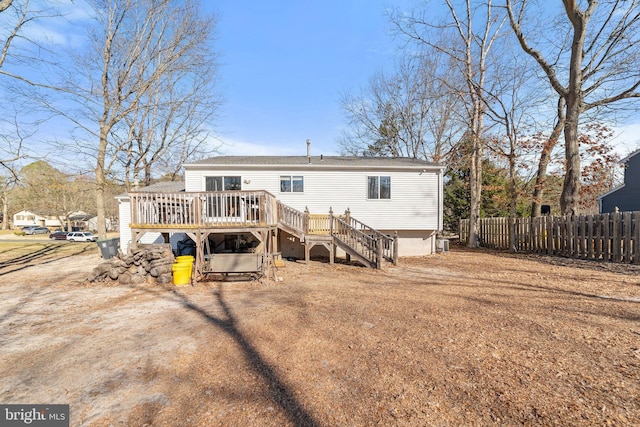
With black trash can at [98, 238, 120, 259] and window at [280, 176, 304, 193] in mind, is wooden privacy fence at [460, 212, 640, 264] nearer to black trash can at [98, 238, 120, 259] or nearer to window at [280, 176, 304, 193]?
window at [280, 176, 304, 193]

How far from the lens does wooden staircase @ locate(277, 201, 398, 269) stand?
1022 cm

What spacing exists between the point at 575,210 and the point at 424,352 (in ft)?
41.4

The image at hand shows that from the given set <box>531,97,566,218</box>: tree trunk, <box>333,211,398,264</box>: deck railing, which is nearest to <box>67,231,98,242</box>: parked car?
<box>333,211,398,264</box>: deck railing

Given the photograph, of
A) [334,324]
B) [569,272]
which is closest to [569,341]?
[334,324]

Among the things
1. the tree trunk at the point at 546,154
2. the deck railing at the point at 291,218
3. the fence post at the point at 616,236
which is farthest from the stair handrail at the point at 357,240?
the tree trunk at the point at 546,154

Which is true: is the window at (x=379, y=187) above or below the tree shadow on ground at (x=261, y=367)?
above

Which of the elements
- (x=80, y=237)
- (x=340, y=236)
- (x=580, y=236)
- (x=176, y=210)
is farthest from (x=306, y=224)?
(x=80, y=237)

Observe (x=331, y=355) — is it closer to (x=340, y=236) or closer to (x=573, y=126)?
(x=340, y=236)

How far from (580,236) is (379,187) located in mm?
7915

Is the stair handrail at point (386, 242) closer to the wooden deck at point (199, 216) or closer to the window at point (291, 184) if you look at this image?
the wooden deck at point (199, 216)

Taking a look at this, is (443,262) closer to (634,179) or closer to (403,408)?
(403,408)

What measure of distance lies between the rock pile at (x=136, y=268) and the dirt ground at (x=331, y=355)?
0.81m

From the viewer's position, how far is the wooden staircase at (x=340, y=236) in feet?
33.5

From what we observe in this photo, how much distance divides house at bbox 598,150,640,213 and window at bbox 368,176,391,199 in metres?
15.0
